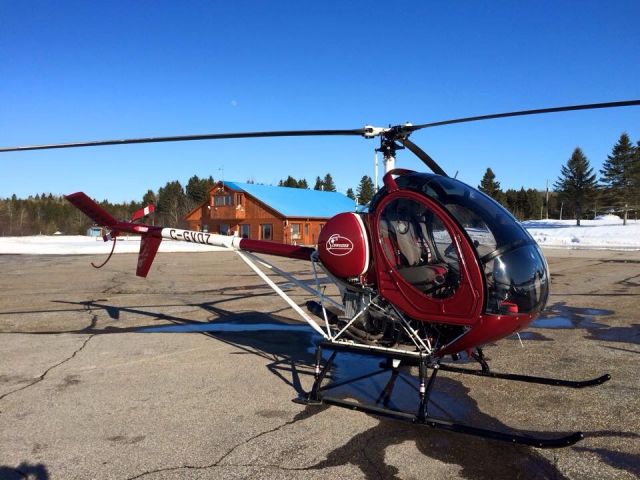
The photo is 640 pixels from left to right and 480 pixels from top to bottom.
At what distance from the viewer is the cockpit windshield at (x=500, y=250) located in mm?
4648

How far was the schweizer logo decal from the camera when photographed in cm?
560

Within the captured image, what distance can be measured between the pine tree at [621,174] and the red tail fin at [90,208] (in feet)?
252

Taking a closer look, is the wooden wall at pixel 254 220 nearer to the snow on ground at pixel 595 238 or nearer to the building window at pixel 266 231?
the building window at pixel 266 231

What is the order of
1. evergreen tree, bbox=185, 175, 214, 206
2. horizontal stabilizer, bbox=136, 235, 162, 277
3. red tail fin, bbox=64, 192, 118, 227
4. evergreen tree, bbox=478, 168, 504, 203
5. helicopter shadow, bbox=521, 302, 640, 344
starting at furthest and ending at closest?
evergreen tree, bbox=185, 175, 214, 206
evergreen tree, bbox=478, 168, 504, 203
red tail fin, bbox=64, 192, 118, 227
helicopter shadow, bbox=521, 302, 640, 344
horizontal stabilizer, bbox=136, 235, 162, 277

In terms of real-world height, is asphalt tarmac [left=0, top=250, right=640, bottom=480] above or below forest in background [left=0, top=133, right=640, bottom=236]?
below

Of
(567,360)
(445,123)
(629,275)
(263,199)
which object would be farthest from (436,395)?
(263,199)

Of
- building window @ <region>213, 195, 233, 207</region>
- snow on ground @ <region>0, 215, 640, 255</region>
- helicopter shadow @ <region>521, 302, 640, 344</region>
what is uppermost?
building window @ <region>213, 195, 233, 207</region>

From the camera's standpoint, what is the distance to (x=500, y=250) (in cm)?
467

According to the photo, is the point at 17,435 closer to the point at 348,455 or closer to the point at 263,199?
the point at 348,455

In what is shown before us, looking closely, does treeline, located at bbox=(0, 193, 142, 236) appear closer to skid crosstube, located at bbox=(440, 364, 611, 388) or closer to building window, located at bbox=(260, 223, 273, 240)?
building window, located at bbox=(260, 223, 273, 240)

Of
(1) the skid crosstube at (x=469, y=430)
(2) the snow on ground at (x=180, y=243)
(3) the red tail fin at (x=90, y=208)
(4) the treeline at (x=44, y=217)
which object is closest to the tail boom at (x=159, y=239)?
(3) the red tail fin at (x=90, y=208)

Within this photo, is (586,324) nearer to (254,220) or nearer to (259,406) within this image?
(259,406)

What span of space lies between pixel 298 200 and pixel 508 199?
69.9 m

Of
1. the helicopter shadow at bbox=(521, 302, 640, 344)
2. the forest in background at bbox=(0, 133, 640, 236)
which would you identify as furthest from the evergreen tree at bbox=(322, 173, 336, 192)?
the helicopter shadow at bbox=(521, 302, 640, 344)
